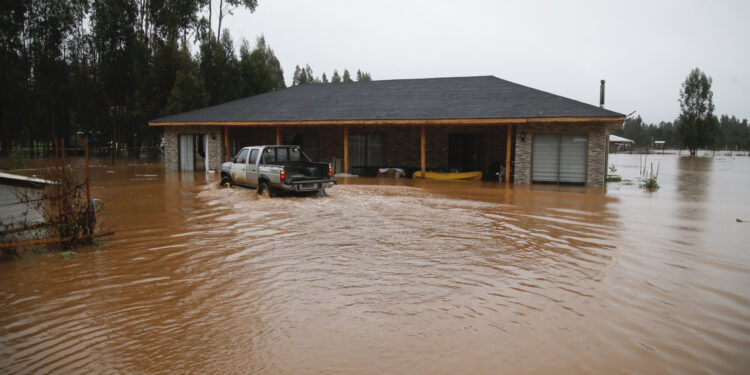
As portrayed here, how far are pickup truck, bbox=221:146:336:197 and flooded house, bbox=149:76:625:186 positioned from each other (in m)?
6.56

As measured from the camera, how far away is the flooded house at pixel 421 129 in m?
18.3

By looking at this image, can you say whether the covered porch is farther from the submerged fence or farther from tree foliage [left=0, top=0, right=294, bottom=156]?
the submerged fence

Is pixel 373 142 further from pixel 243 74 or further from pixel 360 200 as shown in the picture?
pixel 243 74

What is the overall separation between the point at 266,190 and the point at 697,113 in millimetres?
75661

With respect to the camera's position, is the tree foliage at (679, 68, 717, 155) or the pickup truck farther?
the tree foliage at (679, 68, 717, 155)

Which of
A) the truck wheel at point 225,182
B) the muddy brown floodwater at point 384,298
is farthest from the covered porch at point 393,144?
the muddy brown floodwater at point 384,298

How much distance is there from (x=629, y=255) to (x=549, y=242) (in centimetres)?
126

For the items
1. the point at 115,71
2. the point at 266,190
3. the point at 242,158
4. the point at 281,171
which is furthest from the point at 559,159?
the point at 115,71

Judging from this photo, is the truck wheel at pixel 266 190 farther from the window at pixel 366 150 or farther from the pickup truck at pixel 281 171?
the window at pixel 366 150

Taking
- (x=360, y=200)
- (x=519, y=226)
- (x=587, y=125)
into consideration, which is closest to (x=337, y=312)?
(x=519, y=226)

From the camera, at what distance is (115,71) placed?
3250 cm

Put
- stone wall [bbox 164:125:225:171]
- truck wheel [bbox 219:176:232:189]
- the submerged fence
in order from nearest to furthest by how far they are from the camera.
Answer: the submerged fence → truck wheel [bbox 219:176:232:189] → stone wall [bbox 164:125:225:171]

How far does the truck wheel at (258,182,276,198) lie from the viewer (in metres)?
13.3

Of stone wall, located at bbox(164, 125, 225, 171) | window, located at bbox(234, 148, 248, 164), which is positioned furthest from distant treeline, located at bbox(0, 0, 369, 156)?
window, located at bbox(234, 148, 248, 164)
